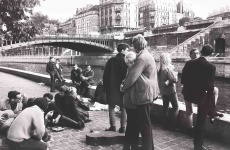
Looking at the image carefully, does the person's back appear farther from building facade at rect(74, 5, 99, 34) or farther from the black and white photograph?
building facade at rect(74, 5, 99, 34)

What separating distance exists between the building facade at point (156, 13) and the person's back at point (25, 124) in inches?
2955

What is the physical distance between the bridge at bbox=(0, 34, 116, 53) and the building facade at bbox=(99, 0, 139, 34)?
21677mm

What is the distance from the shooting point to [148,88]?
3.46 meters

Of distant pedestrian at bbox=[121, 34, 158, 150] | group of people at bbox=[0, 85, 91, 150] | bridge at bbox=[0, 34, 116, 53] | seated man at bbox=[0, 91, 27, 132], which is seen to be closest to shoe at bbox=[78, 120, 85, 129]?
group of people at bbox=[0, 85, 91, 150]

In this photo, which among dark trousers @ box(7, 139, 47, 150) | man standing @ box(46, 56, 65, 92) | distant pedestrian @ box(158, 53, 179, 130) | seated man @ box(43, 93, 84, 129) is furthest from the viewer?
man standing @ box(46, 56, 65, 92)

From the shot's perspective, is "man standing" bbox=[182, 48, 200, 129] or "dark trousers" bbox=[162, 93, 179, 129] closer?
"man standing" bbox=[182, 48, 200, 129]

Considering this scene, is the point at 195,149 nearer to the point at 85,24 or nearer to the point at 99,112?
the point at 99,112

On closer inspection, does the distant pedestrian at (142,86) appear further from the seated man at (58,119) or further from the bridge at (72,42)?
the bridge at (72,42)

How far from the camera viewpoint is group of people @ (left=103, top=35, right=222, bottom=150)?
137 inches

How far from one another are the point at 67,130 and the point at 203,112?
105 inches

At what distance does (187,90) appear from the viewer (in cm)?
419

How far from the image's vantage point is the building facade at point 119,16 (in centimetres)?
7381

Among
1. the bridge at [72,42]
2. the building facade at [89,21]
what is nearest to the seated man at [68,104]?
the bridge at [72,42]

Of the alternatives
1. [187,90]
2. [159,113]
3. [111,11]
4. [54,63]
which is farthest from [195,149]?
[111,11]
